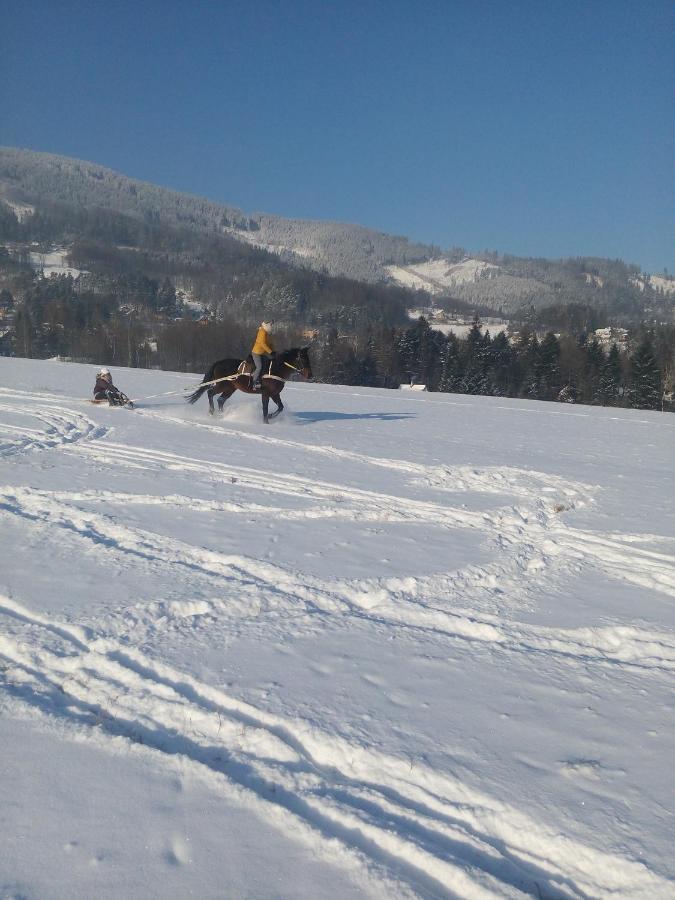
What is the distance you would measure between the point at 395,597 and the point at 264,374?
10.1m

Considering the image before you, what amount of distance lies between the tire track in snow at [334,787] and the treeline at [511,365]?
55.5 meters

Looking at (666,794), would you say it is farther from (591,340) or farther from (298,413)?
(591,340)

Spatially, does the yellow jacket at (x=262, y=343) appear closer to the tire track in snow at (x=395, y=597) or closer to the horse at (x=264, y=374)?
the horse at (x=264, y=374)

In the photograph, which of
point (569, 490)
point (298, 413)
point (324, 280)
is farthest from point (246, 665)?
point (324, 280)

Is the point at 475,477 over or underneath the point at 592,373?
underneath

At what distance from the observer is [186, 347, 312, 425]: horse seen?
1454cm

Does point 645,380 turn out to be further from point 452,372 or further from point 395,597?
point 395,597

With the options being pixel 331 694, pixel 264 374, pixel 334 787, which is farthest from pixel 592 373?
pixel 334 787

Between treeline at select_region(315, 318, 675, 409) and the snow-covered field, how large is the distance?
52.5m

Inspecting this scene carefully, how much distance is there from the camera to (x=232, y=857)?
7.93 ft

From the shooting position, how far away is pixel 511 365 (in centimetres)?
6438

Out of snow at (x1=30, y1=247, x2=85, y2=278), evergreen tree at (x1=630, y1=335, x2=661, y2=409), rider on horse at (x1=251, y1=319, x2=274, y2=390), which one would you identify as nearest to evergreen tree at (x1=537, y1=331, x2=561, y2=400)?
evergreen tree at (x1=630, y1=335, x2=661, y2=409)

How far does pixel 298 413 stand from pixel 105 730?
47.6 feet

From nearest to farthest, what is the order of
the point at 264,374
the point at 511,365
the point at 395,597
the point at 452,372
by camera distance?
1. the point at 395,597
2. the point at 264,374
3. the point at 452,372
4. the point at 511,365
